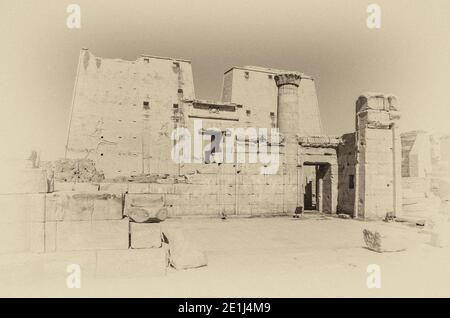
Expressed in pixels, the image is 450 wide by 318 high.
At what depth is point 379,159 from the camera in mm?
13367

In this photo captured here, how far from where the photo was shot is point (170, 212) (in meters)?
12.4

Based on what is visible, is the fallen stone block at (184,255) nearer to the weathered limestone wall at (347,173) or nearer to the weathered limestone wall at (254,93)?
the weathered limestone wall at (347,173)

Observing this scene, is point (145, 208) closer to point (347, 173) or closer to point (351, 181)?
point (351, 181)

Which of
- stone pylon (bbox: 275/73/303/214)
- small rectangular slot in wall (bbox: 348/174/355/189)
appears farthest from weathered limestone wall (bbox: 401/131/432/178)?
stone pylon (bbox: 275/73/303/214)

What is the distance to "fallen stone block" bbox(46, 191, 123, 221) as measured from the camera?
5.33 m

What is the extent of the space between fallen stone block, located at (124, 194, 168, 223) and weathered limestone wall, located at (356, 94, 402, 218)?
9925mm

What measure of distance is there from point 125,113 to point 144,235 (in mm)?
19184

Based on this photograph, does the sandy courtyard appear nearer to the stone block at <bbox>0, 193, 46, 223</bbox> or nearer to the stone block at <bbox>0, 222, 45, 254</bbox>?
the stone block at <bbox>0, 222, 45, 254</bbox>

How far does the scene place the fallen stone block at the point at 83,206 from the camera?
17.5 ft

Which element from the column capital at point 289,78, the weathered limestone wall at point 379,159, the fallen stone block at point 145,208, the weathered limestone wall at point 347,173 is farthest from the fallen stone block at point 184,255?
the column capital at point 289,78

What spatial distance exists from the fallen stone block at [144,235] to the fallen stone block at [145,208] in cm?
9
